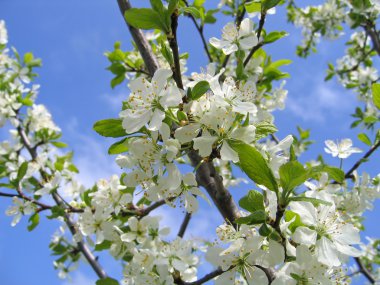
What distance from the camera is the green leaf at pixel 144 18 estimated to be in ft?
5.10

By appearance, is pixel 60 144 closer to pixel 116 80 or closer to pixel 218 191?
pixel 116 80

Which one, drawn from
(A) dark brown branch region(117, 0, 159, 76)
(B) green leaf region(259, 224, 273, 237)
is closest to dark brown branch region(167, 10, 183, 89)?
(B) green leaf region(259, 224, 273, 237)

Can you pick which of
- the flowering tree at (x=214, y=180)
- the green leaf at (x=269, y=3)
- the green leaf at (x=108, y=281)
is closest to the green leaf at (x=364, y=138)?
the flowering tree at (x=214, y=180)

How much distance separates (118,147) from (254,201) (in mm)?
656

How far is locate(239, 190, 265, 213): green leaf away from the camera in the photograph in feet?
4.68

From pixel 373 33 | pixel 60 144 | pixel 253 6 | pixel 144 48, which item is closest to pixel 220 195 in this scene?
pixel 253 6

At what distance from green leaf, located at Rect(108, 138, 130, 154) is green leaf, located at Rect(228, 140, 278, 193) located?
21.2 inches

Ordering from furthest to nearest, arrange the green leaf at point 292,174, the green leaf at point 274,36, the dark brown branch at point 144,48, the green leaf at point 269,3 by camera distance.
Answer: the dark brown branch at point 144,48, the green leaf at point 274,36, the green leaf at point 269,3, the green leaf at point 292,174

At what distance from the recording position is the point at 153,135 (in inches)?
60.0

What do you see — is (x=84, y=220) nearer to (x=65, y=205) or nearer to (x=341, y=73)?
(x=65, y=205)

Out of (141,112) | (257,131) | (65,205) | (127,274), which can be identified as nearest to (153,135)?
(141,112)

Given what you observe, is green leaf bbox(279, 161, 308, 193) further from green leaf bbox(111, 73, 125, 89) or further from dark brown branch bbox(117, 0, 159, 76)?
green leaf bbox(111, 73, 125, 89)

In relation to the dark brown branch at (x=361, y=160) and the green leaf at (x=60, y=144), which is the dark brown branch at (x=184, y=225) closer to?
the dark brown branch at (x=361, y=160)

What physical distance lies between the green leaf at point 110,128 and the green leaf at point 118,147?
0.05 meters
